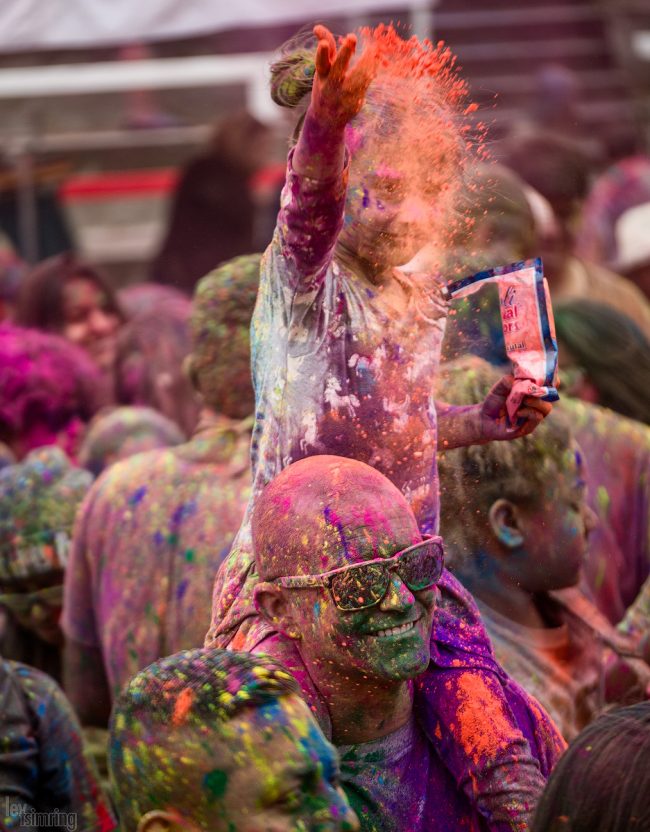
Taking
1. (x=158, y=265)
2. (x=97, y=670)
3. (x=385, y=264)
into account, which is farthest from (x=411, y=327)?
(x=158, y=265)

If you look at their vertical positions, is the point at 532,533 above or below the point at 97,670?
above

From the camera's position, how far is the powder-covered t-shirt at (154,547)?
4.18 metres

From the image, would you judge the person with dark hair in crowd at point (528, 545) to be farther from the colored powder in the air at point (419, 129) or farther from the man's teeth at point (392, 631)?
the man's teeth at point (392, 631)

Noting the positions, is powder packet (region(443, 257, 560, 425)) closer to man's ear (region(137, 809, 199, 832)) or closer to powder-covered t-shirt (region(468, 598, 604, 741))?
powder-covered t-shirt (region(468, 598, 604, 741))

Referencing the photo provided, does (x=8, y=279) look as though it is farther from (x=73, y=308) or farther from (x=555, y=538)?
(x=555, y=538)

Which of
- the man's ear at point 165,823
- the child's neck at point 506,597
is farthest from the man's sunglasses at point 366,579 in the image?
the child's neck at point 506,597

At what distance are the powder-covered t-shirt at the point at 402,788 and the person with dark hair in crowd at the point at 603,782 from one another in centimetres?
42

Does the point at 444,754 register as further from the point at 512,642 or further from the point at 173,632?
the point at 173,632

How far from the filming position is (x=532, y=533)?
11.5 feet

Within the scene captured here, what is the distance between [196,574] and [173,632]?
17 centimetres

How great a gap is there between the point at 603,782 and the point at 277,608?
0.72 metres

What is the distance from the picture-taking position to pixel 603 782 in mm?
2184

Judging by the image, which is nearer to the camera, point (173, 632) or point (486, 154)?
point (486, 154)

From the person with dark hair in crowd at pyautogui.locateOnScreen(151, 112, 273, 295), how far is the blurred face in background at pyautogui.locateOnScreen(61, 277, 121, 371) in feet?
5.48
